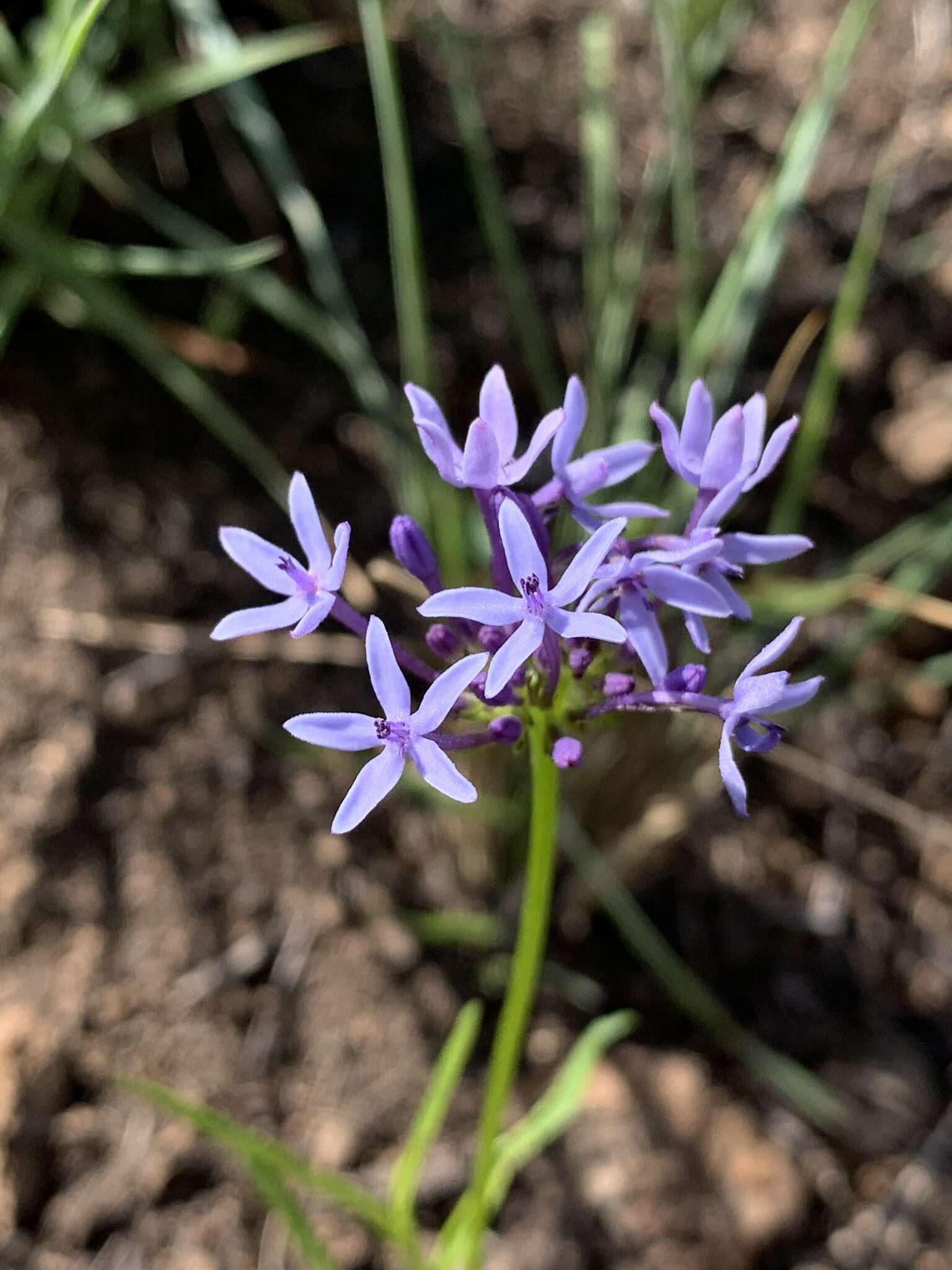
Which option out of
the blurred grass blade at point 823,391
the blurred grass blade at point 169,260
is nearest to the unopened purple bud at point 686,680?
the blurred grass blade at point 169,260

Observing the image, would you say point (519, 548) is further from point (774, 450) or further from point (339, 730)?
point (774, 450)

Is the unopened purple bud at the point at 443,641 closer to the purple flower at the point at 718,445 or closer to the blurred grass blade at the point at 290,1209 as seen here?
the purple flower at the point at 718,445

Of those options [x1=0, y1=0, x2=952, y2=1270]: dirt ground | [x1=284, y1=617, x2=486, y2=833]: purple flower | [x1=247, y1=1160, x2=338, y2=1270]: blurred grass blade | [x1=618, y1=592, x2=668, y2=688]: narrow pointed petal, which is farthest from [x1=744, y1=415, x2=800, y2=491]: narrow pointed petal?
[x1=247, y1=1160, x2=338, y2=1270]: blurred grass blade

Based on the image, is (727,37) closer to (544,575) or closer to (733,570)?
(733,570)

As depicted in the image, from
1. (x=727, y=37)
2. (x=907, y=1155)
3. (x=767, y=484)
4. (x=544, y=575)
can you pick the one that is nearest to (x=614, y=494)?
(x=767, y=484)

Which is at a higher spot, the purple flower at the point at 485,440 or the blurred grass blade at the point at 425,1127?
the purple flower at the point at 485,440

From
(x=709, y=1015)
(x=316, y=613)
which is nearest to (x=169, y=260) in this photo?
(x=316, y=613)
